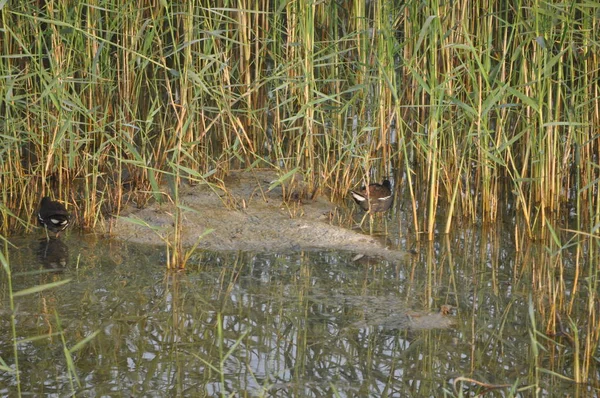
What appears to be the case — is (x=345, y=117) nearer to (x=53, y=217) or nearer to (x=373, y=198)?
(x=373, y=198)

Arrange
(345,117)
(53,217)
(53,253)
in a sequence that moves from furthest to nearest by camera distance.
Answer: (345,117) < (53,217) < (53,253)

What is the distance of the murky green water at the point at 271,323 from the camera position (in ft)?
12.3

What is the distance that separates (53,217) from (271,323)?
1.75 metres

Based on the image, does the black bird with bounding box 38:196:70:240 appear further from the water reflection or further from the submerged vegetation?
the submerged vegetation

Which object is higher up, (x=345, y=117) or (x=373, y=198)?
(x=345, y=117)

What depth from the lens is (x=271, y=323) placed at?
4.39 m

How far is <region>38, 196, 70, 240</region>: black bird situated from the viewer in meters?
5.46

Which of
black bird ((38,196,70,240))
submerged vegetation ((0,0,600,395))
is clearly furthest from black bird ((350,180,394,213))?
black bird ((38,196,70,240))

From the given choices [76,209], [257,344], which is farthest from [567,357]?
[76,209]

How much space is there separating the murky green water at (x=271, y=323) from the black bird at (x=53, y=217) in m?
0.11

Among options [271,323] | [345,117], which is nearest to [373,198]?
[345,117]

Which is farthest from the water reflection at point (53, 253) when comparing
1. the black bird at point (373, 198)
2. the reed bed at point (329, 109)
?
the black bird at point (373, 198)

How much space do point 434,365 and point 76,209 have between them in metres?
2.84

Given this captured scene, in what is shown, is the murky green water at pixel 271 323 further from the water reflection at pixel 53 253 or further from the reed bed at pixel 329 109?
the reed bed at pixel 329 109
